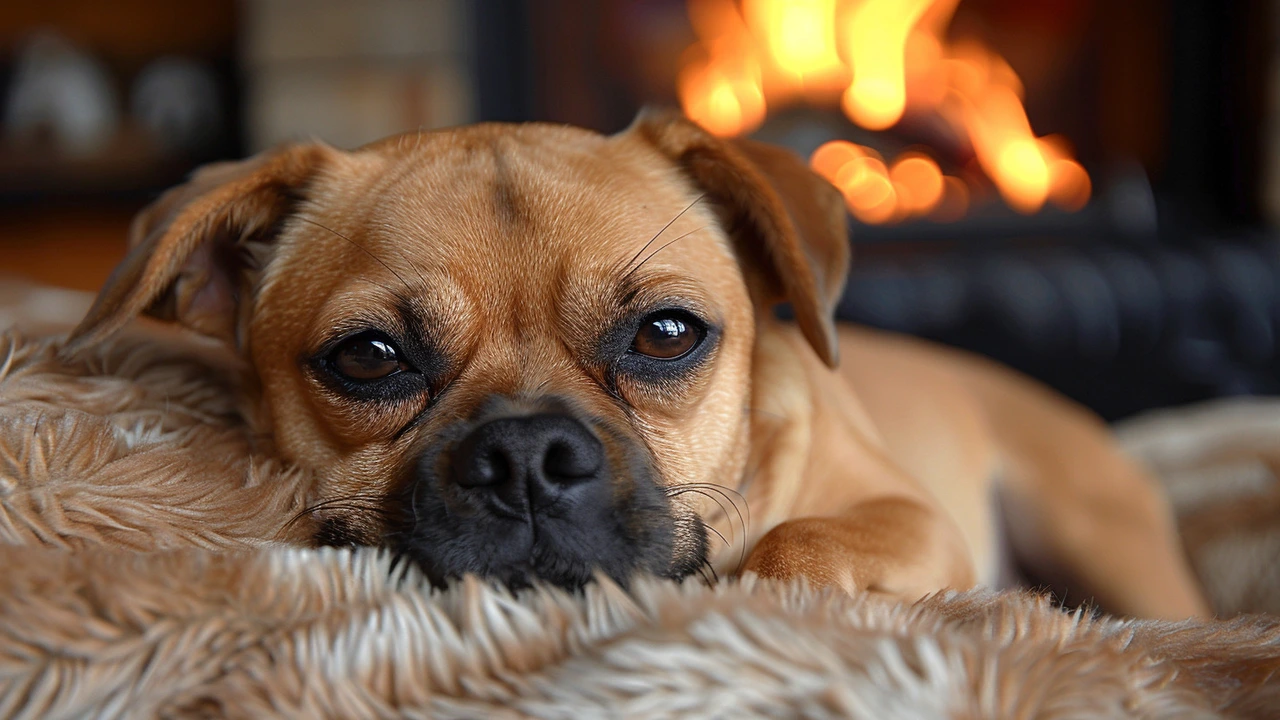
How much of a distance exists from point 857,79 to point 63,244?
3993 millimetres

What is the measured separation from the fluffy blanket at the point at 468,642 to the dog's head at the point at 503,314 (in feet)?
0.55

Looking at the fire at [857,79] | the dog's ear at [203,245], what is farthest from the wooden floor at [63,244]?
the dog's ear at [203,245]

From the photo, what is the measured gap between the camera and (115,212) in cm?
487

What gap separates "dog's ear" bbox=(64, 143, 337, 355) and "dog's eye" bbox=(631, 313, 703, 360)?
0.60m

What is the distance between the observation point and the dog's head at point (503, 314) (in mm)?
1084

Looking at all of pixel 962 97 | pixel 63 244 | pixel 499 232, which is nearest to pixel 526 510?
pixel 499 232

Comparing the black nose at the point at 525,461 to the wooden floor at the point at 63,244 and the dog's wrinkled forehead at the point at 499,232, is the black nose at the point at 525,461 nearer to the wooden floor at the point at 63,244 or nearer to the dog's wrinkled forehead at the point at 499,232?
the dog's wrinkled forehead at the point at 499,232

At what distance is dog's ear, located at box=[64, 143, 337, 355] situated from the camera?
1.25 m

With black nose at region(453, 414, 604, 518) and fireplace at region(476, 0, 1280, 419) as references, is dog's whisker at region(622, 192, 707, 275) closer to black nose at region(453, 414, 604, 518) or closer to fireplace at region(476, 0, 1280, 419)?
black nose at region(453, 414, 604, 518)

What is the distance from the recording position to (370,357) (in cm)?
128

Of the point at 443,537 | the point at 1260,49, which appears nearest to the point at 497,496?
the point at 443,537

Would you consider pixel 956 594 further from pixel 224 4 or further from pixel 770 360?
pixel 224 4

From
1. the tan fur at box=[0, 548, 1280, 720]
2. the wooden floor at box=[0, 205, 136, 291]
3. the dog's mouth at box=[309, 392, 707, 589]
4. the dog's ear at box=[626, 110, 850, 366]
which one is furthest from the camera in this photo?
the wooden floor at box=[0, 205, 136, 291]

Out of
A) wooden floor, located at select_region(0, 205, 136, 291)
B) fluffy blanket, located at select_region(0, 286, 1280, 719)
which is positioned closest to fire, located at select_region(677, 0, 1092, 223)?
wooden floor, located at select_region(0, 205, 136, 291)
